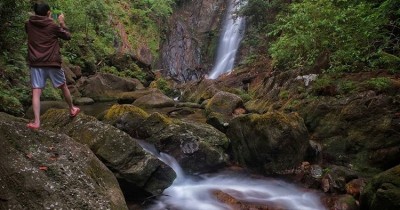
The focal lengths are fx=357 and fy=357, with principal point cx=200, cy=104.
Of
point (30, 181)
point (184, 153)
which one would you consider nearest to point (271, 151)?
point (184, 153)

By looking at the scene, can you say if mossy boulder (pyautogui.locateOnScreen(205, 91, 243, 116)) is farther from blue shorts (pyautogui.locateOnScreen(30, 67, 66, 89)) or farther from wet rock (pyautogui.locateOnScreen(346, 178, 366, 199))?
blue shorts (pyautogui.locateOnScreen(30, 67, 66, 89))

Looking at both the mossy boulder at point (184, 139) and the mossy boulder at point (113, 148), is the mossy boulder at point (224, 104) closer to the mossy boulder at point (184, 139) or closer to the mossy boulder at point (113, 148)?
the mossy boulder at point (184, 139)

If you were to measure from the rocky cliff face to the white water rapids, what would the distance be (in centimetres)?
2257

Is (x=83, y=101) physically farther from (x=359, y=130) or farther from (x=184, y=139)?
(x=359, y=130)

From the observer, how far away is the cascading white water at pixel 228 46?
89.7ft

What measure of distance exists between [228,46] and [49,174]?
25.5 metres

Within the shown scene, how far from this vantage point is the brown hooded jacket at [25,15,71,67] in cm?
454

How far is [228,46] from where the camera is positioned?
94.1ft

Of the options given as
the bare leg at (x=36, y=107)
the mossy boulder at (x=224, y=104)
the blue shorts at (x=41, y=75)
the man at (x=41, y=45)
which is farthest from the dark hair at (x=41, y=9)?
the mossy boulder at (x=224, y=104)

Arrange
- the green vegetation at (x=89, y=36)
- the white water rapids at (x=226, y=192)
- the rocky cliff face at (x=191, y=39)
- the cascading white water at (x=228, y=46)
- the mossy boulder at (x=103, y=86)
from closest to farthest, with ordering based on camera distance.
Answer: the white water rapids at (x=226, y=192) < the green vegetation at (x=89, y=36) < the mossy boulder at (x=103, y=86) < the cascading white water at (x=228, y=46) < the rocky cliff face at (x=191, y=39)

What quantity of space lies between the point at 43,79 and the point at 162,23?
28328 millimetres

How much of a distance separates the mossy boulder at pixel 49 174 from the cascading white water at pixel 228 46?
22487mm

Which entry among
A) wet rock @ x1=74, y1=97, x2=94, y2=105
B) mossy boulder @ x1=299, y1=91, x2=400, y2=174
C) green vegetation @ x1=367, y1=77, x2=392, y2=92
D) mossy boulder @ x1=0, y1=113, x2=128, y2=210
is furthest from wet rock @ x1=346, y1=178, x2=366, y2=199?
wet rock @ x1=74, y1=97, x2=94, y2=105

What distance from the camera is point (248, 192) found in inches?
285
